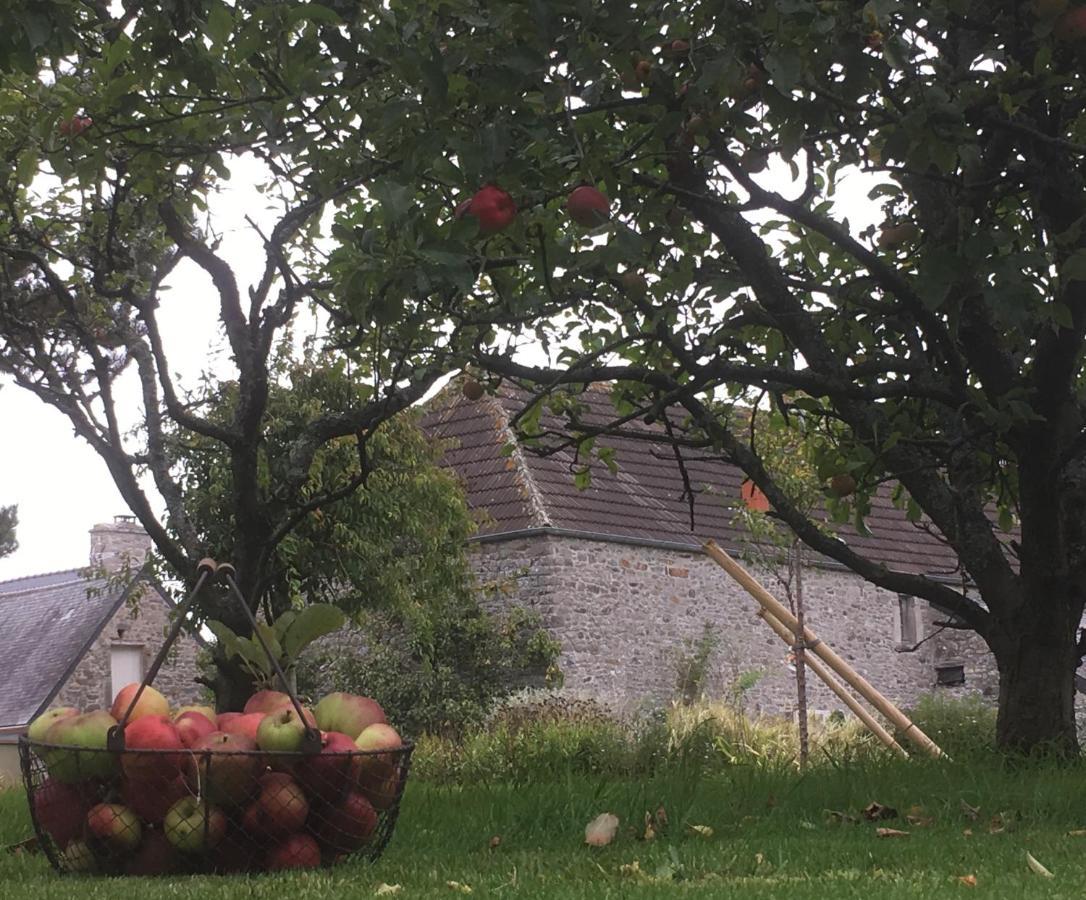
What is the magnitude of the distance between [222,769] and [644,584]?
51.1 ft

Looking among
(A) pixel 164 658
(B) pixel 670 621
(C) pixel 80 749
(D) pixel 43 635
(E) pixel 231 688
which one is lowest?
(D) pixel 43 635

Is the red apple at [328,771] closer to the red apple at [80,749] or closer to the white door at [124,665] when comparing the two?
the red apple at [80,749]

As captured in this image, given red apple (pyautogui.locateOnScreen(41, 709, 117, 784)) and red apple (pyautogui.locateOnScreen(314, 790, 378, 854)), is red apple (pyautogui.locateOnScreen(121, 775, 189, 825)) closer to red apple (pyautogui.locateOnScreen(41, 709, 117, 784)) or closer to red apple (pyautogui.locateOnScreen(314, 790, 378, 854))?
red apple (pyautogui.locateOnScreen(41, 709, 117, 784))

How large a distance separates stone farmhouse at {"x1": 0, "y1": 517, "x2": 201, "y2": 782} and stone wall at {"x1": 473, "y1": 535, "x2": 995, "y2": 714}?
9.85m

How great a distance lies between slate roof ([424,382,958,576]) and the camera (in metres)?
18.4

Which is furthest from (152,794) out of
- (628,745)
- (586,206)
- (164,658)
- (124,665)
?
(124,665)

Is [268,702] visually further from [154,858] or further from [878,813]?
[878,813]

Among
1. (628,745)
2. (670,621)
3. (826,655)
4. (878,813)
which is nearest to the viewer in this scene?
(878,813)

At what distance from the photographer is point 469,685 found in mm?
17047

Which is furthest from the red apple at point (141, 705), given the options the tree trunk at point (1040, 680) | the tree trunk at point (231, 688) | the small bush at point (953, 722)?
the small bush at point (953, 722)

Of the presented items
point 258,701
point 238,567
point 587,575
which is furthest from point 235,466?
point 587,575

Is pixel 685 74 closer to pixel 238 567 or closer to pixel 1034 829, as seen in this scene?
pixel 1034 829

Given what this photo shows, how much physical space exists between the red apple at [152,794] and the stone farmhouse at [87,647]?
22091 millimetres

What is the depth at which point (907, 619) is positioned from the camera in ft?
76.2
